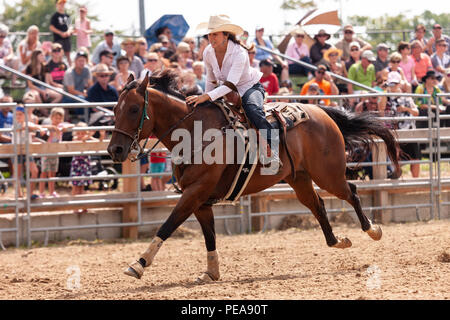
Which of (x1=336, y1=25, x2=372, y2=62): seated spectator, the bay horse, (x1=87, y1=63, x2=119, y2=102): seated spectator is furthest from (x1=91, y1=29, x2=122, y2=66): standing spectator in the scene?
the bay horse

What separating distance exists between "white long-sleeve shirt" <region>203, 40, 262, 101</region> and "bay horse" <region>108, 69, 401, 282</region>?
23 centimetres

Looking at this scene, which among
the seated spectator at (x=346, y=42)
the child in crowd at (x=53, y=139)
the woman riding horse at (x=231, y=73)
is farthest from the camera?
the seated spectator at (x=346, y=42)

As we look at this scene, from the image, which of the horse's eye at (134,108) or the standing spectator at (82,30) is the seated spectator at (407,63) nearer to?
the standing spectator at (82,30)

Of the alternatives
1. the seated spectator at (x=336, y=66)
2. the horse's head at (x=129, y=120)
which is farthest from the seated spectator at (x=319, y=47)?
the horse's head at (x=129, y=120)

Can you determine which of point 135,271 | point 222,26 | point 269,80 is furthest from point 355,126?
point 269,80

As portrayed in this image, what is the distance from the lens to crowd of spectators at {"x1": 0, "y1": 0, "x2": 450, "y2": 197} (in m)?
12.1

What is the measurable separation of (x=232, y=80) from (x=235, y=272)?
212cm

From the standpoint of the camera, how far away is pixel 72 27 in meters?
A: 15.9

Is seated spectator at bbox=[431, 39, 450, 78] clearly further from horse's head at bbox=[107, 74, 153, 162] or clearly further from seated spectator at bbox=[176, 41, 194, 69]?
horse's head at bbox=[107, 74, 153, 162]

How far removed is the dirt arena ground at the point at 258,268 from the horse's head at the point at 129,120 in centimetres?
133

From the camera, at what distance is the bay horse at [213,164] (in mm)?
6867

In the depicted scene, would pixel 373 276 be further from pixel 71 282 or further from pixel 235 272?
pixel 71 282

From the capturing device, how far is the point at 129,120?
6.84m

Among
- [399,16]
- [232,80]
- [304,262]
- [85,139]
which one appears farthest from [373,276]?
[399,16]
